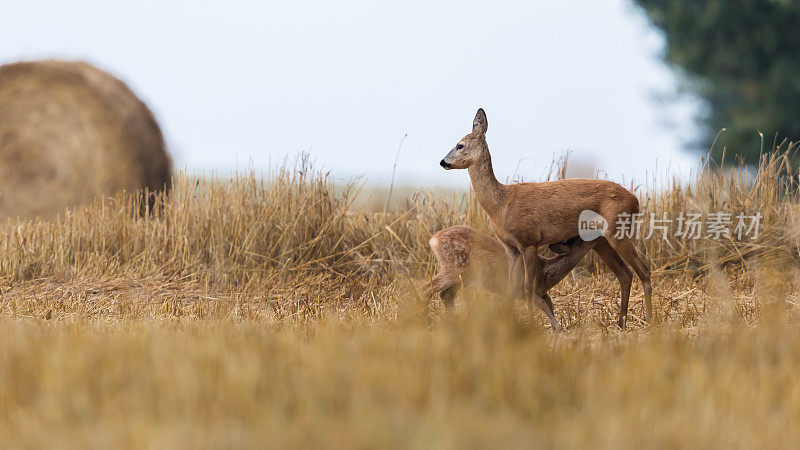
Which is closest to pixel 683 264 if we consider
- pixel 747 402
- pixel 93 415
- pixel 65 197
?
pixel 747 402

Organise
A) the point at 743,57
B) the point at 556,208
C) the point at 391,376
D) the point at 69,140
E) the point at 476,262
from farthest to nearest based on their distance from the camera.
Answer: the point at 743,57, the point at 69,140, the point at 476,262, the point at 556,208, the point at 391,376

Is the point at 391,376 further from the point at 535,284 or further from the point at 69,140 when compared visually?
the point at 69,140

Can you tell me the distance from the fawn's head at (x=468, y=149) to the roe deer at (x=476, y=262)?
1.93 feet

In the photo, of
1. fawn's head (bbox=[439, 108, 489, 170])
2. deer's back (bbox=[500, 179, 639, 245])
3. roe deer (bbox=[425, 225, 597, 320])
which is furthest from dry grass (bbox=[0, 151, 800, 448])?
fawn's head (bbox=[439, 108, 489, 170])

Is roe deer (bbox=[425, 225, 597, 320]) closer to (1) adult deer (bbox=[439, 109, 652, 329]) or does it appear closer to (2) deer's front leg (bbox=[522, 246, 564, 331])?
(2) deer's front leg (bbox=[522, 246, 564, 331])

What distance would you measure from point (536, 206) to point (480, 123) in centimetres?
63

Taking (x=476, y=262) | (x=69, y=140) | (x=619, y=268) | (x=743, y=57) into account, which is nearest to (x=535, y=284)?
(x=476, y=262)

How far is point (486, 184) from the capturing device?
5.46m

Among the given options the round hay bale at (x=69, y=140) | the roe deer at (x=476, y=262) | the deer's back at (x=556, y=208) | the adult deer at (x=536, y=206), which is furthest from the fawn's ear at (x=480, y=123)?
the round hay bale at (x=69, y=140)

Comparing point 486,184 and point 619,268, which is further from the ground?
point 486,184

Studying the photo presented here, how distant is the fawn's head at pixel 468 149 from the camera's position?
541cm

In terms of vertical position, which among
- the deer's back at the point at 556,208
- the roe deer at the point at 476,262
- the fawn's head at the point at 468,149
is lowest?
the roe deer at the point at 476,262

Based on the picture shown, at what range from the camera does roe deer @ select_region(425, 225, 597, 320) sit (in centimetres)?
566

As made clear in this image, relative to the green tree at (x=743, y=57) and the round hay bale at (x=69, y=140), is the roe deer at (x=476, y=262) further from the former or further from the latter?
the green tree at (x=743, y=57)
